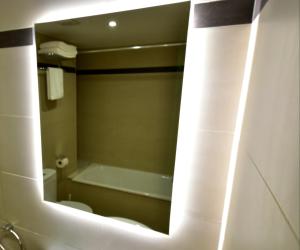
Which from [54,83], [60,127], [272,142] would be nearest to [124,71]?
[54,83]

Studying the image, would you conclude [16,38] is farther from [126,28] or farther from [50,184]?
[50,184]

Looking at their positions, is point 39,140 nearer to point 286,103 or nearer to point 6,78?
point 6,78

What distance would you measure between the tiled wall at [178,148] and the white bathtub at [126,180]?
18cm

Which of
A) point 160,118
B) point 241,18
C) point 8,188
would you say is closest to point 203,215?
point 160,118

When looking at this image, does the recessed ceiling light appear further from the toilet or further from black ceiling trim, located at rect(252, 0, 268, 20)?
the toilet

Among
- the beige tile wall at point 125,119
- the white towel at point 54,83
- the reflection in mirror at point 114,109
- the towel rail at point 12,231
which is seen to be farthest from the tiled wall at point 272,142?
the towel rail at point 12,231

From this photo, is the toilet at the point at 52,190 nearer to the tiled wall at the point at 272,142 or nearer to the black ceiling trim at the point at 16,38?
the black ceiling trim at the point at 16,38

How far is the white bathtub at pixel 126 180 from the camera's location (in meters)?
0.95

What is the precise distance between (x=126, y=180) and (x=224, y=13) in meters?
1.11

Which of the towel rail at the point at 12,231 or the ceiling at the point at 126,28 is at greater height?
the ceiling at the point at 126,28

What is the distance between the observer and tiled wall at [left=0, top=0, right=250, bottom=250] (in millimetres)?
662

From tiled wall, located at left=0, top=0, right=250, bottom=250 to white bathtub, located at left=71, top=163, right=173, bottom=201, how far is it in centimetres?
18

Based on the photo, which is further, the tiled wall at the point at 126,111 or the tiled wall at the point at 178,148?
the tiled wall at the point at 126,111

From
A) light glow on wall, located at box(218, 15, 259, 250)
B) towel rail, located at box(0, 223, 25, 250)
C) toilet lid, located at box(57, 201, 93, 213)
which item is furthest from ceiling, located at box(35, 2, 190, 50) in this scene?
towel rail, located at box(0, 223, 25, 250)
